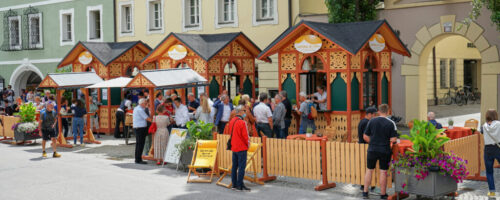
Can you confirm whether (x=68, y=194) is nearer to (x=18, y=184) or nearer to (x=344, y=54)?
(x=18, y=184)

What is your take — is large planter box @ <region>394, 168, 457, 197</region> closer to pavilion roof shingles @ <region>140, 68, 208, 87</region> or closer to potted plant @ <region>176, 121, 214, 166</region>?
potted plant @ <region>176, 121, 214, 166</region>

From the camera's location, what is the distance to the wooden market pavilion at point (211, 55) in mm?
19969

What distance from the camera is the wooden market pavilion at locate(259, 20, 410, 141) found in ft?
52.0

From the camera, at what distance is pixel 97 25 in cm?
3123

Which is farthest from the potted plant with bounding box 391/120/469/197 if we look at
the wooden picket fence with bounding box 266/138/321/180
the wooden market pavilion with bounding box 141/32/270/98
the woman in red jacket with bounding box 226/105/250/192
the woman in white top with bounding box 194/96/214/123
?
the wooden market pavilion with bounding box 141/32/270/98

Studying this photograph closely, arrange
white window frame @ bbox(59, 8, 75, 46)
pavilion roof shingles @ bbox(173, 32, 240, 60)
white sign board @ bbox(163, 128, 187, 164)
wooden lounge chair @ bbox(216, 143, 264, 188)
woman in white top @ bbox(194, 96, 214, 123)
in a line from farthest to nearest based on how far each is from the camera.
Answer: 1. white window frame @ bbox(59, 8, 75, 46)
2. pavilion roof shingles @ bbox(173, 32, 240, 60)
3. woman in white top @ bbox(194, 96, 214, 123)
4. white sign board @ bbox(163, 128, 187, 164)
5. wooden lounge chair @ bbox(216, 143, 264, 188)

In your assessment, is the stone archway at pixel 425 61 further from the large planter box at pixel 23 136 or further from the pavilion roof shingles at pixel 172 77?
the large planter box at pixel 23 136

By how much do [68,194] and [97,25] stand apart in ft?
69.3

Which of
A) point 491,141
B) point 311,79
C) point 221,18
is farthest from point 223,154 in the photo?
point 221,18


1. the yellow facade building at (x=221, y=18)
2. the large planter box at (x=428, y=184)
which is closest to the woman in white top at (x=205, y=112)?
the large planter box at (x=428, y=184)

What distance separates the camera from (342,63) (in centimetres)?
1595

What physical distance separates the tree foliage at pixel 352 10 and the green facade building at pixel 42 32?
12.9 m

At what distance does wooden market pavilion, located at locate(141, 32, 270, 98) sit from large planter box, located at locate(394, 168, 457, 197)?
10179 mm

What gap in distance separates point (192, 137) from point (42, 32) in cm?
2263
